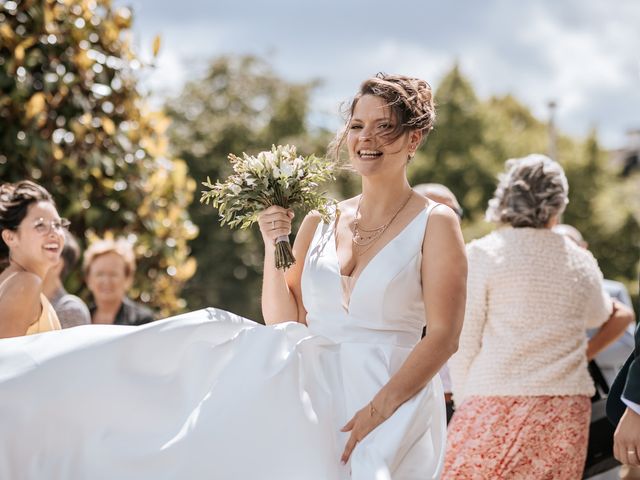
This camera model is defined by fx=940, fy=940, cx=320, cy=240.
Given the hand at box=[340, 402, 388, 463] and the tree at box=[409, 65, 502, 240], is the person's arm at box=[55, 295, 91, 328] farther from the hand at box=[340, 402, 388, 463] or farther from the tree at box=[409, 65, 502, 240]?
the tree at box=[409, 65, 502, 240]

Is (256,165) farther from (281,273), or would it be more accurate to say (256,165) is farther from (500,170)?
(500,170)

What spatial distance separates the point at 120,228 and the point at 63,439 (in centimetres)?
384

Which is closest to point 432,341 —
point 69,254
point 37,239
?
point 37,239

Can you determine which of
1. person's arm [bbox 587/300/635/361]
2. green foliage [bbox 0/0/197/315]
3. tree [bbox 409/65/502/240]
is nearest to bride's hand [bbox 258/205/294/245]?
person's arm [bbox 587/300/635/361]

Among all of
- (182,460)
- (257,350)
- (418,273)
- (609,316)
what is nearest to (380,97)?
(418,273)

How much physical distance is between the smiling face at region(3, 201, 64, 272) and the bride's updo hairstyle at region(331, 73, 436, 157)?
5.79 feet

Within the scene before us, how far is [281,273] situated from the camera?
4039mm

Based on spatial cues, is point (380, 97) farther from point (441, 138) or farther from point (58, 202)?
point (441, 138)

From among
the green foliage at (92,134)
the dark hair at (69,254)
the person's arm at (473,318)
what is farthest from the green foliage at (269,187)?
the dark hair at (69,254)

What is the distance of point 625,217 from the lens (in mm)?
33781

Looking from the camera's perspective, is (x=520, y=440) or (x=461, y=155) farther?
(x=461, y=155)

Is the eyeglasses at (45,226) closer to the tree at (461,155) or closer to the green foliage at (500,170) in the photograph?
the green foliage at (500,170)

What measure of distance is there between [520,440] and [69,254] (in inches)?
144

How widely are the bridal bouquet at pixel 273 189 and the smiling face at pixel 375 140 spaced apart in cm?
20
